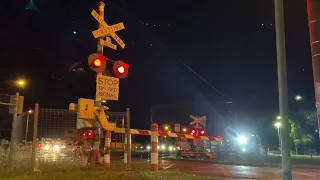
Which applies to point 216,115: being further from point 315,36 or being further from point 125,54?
point 315,36

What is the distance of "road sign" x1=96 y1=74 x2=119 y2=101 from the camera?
33.0 feet

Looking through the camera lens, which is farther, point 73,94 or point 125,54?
point 73,94

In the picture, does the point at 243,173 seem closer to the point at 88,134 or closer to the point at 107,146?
the point at 107,146

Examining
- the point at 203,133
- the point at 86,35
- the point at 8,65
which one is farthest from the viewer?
the point at 8,65

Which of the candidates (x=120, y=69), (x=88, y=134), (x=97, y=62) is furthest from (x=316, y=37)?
(x=88, y=134)

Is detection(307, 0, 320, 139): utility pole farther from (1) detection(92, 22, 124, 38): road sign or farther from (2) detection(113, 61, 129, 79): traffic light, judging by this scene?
(1) detection(92, 22, 124, 38): road sign

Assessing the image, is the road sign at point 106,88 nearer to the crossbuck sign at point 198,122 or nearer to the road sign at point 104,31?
the road sign at point 104,31

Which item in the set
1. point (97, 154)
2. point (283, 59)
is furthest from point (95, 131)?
point (283, 59)

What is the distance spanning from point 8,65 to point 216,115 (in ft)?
79.1

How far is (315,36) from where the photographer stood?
728cm

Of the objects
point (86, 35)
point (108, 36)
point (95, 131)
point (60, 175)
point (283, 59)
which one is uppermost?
point (86, 35)

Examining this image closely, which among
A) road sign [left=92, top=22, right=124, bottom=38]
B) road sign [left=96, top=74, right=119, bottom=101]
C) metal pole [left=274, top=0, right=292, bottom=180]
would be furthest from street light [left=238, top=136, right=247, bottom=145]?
metal pole [left=274, top=0, right=292, bottom=180]

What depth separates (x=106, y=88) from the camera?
1020cm

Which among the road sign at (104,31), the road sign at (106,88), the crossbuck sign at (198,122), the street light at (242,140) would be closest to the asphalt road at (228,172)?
the road sign at (106,88)
